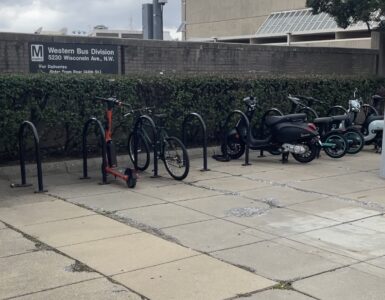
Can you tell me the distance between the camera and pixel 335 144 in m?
10.7

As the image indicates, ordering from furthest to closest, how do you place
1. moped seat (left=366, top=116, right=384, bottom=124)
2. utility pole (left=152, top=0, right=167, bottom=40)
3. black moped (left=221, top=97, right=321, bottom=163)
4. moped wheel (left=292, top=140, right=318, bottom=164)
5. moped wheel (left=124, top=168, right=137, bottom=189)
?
utility pole (left=152, top=0, right=167, bottom=40), moped seat (left=366, top=116, right=384, bottom=124), moped wheel (left=292, top=140, right=318, bottom=164), black moped (left=221, top=97, right=321, bottom=163), moped wheel (left=124, top=168, right=137, bottom=189)

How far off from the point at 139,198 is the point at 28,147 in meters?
3.28

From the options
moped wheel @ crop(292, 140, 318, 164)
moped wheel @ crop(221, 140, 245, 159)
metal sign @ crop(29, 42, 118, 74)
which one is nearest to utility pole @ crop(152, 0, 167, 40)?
metal sign @ crop(29, 42, 118, 74)

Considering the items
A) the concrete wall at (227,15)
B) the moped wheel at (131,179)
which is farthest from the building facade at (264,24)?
the moped wheel at (131,179)

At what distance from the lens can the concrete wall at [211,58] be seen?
→ 1045 cm

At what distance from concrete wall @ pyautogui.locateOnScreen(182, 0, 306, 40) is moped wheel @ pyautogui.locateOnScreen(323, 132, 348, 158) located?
168 ft

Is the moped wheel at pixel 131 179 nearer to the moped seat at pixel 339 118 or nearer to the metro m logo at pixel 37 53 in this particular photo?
the metro m logo at pixel 37 53

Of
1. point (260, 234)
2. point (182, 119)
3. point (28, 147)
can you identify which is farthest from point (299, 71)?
point (260, 234)

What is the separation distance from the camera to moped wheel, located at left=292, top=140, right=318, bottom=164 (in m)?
10.2

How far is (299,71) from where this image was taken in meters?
15.8

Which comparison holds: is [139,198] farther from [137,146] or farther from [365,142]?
[365,142]

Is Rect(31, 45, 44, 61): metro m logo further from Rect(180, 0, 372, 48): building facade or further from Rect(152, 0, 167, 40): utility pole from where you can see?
Rect(180, 0, 372, 48): building facade

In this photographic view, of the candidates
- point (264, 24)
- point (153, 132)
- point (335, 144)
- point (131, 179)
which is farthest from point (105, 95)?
point (264, 24)

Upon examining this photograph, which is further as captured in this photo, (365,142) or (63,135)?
(365,142)
